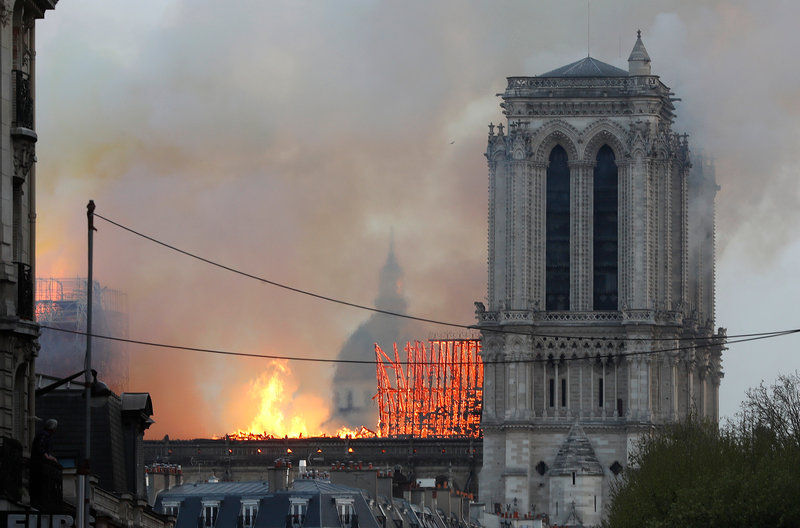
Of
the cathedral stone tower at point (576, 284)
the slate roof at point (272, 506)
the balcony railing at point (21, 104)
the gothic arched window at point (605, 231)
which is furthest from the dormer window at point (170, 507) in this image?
the gothic arched window at point (605, 231)

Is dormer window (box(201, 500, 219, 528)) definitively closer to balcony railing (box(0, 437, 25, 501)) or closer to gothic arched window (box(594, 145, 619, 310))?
gothic arched window (box(594, 145, 619, 310))

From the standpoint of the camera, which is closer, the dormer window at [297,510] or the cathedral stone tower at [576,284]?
the dormer window at [297,510]

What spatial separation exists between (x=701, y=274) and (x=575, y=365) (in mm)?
15674

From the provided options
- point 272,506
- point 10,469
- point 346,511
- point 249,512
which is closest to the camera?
point 10,469

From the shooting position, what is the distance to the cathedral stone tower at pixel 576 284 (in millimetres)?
174750

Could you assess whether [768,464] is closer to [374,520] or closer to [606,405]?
[374,520]

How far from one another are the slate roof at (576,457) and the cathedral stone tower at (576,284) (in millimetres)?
137

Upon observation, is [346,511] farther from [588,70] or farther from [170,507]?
[588,70]

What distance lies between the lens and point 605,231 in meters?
177

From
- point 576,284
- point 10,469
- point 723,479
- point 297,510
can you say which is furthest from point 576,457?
point 10,469

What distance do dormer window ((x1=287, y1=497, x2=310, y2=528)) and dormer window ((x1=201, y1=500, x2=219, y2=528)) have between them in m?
3.25

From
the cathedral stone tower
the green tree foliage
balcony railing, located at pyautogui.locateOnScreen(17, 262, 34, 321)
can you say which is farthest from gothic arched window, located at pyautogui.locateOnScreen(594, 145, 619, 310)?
balcony railing, located at pyautogui.locateOnScreen(17, 262, 34, 321)

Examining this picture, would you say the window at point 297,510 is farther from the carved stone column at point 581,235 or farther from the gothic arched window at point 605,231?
the gothic arched window at point 605,231

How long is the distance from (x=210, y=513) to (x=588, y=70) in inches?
2889
